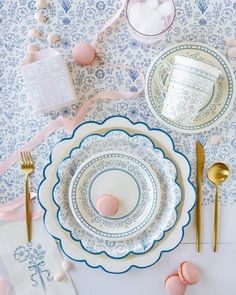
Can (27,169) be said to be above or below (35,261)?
above

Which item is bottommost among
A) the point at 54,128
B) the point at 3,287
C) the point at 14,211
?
the point at 3,287

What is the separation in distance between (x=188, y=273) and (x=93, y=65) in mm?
466

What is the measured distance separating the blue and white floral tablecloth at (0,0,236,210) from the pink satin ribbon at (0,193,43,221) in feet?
0.05

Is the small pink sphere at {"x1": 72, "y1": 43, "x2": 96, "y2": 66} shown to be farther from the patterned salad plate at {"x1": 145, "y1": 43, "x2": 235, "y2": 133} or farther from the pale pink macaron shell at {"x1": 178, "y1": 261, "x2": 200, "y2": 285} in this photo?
the pale pink macaron shell at {"x1": 178, "y1": 261, "x2": 200, "y2": 285}

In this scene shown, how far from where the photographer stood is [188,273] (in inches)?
44.1

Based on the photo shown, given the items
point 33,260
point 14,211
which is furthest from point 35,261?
point 14,211

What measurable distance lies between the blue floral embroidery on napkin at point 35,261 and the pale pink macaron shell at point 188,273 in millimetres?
271

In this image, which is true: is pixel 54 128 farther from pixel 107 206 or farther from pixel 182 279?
pixel 182 279

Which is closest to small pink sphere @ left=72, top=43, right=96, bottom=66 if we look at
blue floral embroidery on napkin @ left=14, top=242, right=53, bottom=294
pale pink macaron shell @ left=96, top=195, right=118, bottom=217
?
pale pink macaron shell @ left=96, top=195, right=118, bottom=217

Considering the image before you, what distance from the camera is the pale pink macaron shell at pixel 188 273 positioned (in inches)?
44.1

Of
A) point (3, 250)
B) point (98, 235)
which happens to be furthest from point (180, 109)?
point (3, 250)

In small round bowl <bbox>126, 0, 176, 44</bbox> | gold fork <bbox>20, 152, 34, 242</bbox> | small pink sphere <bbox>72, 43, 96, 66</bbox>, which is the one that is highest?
small round bowl <bbox>126, 0, 176, 44</bbox>

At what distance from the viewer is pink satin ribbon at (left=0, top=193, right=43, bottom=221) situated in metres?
1.14

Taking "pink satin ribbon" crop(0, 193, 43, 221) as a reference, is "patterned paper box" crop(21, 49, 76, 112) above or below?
above
